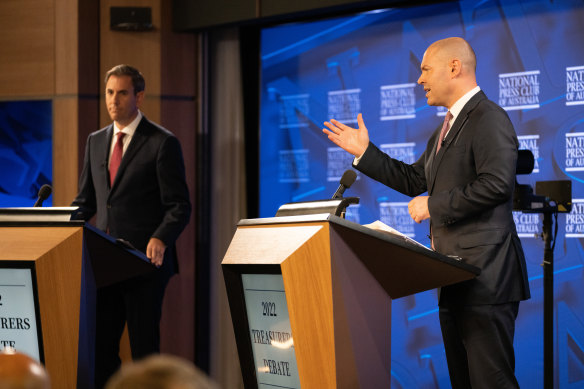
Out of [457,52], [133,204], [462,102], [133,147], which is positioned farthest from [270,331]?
[133,147]

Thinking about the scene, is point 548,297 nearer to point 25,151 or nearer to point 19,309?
point 19,309

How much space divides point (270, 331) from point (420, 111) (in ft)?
9.51

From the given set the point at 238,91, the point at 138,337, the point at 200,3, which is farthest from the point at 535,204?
the point at 200,3

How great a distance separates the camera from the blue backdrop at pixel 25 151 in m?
5.46

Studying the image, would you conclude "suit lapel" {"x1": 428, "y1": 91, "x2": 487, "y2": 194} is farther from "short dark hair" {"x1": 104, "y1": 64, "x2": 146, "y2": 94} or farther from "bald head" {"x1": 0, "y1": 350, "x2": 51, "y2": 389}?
"bald head" {"x1": 0, "y1": 350, "x2": 51, "y2": 389}

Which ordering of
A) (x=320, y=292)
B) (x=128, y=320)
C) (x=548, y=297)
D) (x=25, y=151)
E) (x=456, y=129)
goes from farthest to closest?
(x=25, y=151)
(x=548, y=297)
(x=128, y=320)
(x=456, y=129)
(x=320, y=292)

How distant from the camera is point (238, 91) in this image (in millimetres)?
5574

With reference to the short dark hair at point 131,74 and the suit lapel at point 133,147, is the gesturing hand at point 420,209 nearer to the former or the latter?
the suit lapel at point 133,147

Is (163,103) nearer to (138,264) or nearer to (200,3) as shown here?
(200,3)

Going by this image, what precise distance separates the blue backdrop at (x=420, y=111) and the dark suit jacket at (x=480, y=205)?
1924mm

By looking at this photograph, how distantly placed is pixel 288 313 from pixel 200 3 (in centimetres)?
377

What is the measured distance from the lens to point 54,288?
2.56 m

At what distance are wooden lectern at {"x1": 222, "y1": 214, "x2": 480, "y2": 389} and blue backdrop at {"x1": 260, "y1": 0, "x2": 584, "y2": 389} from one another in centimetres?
223

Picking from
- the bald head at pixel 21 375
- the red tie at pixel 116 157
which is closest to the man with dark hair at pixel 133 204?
the red tie at pixel 116 157
